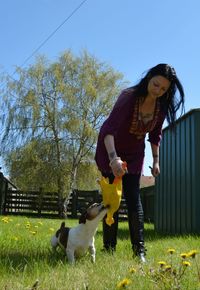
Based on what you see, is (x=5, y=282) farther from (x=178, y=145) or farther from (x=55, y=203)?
(x=55, y=203)

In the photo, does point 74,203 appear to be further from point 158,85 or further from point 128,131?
point 158,85

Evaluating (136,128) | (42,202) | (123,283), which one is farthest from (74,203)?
(123,283)

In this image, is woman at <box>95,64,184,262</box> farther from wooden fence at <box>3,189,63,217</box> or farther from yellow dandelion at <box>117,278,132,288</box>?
wooden fence at <box>3,189,63,217</box>

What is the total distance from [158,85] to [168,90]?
202 millimetres

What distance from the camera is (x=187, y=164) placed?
852 cm

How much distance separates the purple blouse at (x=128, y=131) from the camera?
12.6 feet

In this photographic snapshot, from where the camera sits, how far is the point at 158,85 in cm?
377

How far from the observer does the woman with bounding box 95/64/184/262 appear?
149 inches

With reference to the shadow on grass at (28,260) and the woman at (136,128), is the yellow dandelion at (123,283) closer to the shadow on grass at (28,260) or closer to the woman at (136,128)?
the shadow on grass at (28,260)

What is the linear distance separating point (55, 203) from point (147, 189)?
15.2 feet

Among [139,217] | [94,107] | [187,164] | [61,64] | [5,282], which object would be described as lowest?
[5,282]

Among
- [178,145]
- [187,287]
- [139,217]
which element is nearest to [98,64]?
[178,145]

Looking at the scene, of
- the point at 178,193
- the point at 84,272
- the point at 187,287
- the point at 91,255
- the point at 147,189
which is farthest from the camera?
the point at 147,189

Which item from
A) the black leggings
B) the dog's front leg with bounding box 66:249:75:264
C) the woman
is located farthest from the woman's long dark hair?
the dog's front leg with bounding box 66:249:75:264
